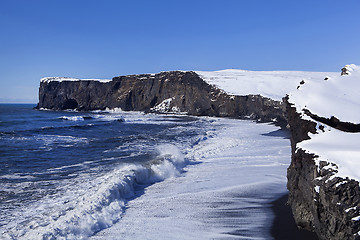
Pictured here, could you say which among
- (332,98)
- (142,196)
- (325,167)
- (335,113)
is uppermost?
(332,98)

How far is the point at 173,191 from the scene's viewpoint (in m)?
9.06

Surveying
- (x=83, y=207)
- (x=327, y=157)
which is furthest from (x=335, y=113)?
(x=83, y=207)

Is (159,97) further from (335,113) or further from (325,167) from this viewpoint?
(325,167)

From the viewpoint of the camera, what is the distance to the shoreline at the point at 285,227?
18.9 feet

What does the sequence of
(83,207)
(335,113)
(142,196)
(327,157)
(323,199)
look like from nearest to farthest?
(323,199) < (327,157) < (335,113) < (83,207) < (142,196)

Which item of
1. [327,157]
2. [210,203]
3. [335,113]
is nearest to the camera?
[327,157]

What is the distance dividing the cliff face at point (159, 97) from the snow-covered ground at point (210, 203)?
27.0m

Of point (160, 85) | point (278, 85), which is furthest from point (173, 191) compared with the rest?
point (160, 85)

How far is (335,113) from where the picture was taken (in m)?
6.81

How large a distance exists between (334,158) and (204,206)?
3.62m

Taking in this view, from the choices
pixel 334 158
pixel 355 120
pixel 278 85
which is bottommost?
pixel 334 158

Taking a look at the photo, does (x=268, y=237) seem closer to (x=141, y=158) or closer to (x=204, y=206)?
(x=204, y=206)

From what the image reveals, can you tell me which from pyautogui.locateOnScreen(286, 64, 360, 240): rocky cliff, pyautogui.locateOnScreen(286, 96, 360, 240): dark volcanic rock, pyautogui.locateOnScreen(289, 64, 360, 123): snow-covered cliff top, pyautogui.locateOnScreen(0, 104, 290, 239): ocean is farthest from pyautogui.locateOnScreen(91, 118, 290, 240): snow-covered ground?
pyautogui.locateOnScreen(289, 64, 360, 123): snow-covered cliff top

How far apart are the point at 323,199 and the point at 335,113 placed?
2764mm
